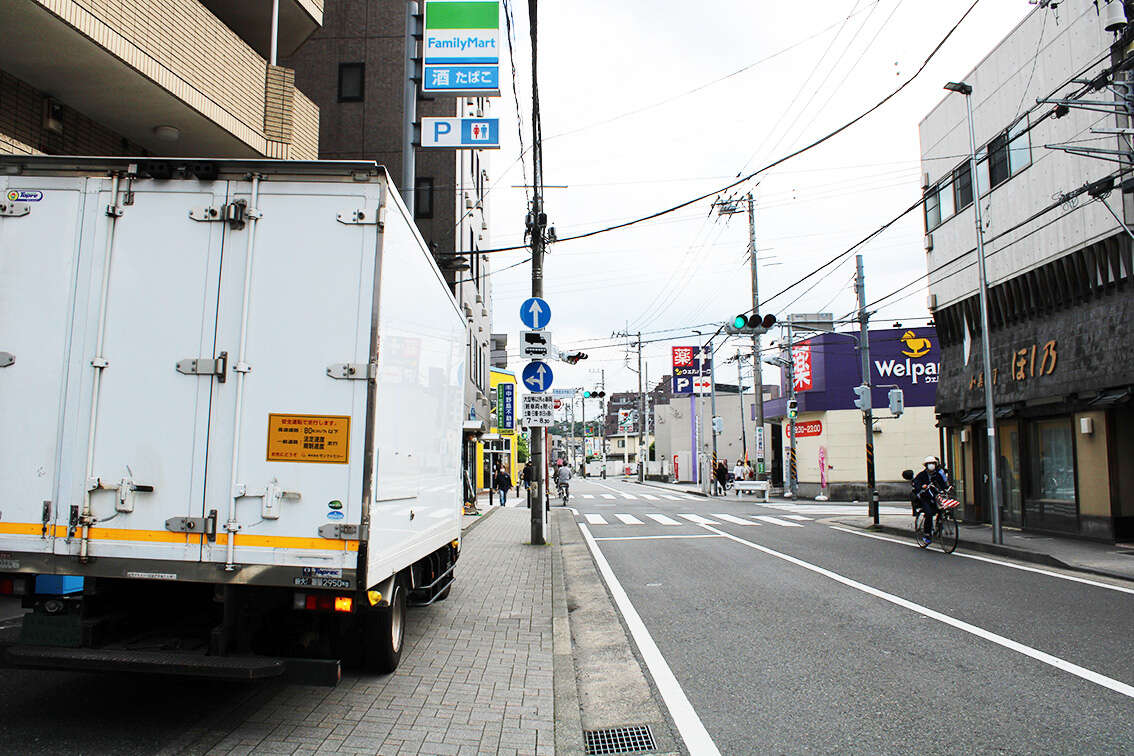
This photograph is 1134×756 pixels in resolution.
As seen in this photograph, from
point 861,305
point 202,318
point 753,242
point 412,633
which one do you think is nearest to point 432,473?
point 412,633

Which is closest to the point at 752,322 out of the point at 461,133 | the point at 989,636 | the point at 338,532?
the point at 461,133

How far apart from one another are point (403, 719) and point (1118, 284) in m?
14.8

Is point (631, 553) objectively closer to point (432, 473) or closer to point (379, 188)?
point (432, 473)

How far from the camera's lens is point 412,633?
727cm

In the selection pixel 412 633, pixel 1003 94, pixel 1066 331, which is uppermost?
pixel 1003 94

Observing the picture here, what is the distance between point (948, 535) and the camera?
13.5 m

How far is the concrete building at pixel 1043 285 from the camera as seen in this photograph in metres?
13.9

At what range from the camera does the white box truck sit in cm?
435

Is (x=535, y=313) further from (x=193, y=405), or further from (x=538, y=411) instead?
(x=193, y=405)

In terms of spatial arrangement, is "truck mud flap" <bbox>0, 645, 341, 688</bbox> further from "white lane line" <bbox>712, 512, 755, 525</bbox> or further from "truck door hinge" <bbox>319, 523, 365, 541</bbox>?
"white lane line" <bbox>712, 512, 755, 525</bbox>

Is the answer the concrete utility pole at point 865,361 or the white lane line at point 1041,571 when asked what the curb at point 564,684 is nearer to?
the white lane line at point 1041,571

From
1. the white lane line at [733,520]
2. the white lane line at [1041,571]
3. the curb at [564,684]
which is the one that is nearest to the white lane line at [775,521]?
the white lane line at [733,520]

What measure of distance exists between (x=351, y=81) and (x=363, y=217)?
2427 cm

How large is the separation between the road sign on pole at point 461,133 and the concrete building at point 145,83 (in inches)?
101
